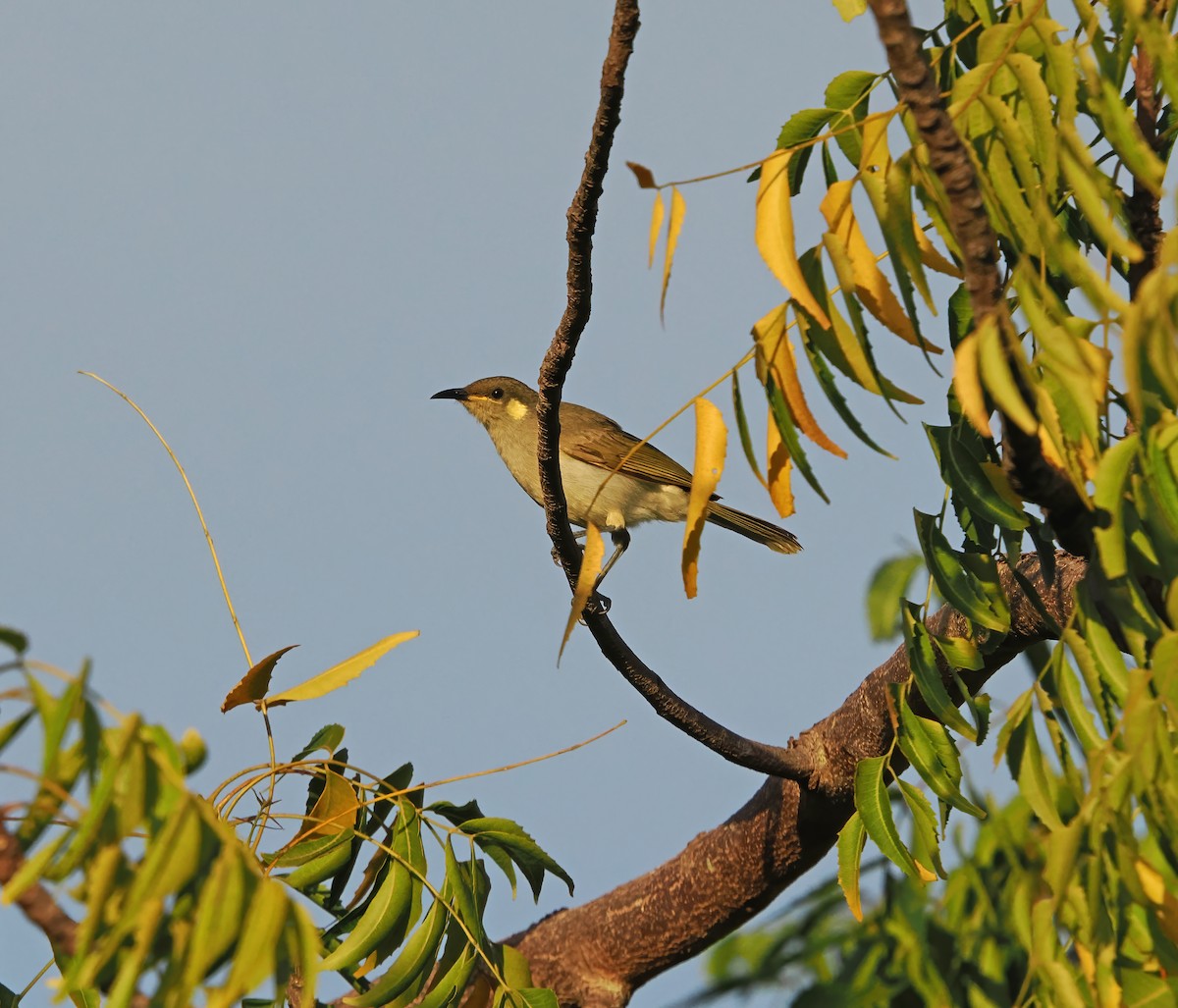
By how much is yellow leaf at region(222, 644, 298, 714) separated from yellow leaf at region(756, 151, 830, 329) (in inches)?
62.9

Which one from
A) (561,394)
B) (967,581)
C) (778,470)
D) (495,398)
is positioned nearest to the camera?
(778,470)

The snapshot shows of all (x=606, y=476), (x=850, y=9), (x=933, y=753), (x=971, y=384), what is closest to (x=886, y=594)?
(x=933, y=753)

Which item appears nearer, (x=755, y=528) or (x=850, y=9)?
(x=850, y=9)

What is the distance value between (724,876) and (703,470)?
330 centimetres

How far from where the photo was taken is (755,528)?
9.59m

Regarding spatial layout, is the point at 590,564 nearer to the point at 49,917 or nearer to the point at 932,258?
the point at 932,258

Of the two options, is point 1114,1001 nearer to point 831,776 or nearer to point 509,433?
point 831,776

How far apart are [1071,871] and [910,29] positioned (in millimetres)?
1575

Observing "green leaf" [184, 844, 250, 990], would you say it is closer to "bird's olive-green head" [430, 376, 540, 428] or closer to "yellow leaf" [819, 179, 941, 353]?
"yellow leaf" [819, 179, 941, 353]

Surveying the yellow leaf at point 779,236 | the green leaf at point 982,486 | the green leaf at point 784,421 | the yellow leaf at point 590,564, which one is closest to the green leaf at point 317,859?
the yellow leaf at point 590,564

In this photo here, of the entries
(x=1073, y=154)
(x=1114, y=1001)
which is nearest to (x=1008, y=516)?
(x=1073, y=154)

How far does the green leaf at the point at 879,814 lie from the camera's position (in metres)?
3.70

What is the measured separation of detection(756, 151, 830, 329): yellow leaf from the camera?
275cm

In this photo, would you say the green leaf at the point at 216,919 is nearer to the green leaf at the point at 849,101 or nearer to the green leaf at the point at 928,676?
the green leaf at the point at 928,676
